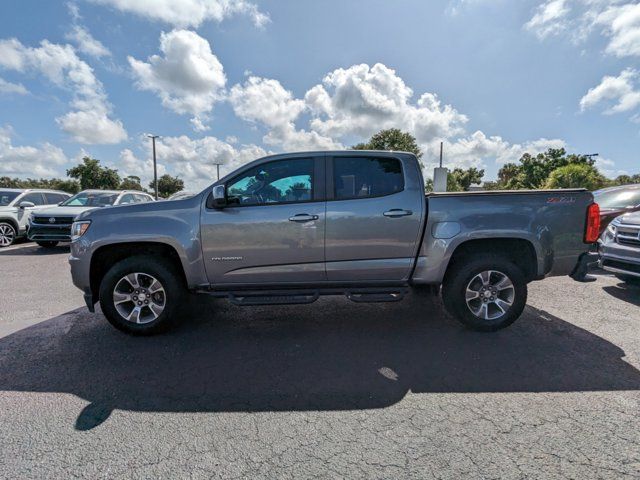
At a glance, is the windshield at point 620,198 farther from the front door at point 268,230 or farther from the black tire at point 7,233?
the black tire at point 7,233

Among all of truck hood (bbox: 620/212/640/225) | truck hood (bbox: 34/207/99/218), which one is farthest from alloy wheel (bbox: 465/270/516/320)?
truck hood (bbox: 34/207/99/218)

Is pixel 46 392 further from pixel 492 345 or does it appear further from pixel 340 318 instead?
pixel 492 345

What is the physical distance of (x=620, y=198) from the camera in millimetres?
7152

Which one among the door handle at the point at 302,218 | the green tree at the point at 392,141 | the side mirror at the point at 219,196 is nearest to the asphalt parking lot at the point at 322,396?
the door handle at the point at 302,218

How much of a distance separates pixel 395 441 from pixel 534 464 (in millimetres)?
800

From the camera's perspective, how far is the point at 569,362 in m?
3.15

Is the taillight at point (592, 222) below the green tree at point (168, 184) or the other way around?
below

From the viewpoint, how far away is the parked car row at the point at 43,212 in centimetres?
893

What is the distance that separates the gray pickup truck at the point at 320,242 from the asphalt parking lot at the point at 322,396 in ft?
1.60

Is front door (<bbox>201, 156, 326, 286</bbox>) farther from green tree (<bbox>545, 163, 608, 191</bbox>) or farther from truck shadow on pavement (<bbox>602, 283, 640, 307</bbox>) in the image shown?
green tree (<bbox>545, 163, 608, 191</bbox>)

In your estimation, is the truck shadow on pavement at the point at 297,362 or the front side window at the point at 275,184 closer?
the truck shadow on pavement at the point at 297,362

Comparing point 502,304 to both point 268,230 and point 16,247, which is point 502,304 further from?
point 16,247

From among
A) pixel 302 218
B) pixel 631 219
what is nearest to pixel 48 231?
pixel 302 218

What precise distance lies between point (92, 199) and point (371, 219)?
998 cm
